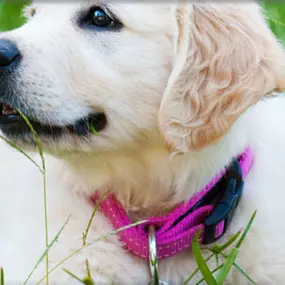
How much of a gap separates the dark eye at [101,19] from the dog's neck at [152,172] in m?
0.46

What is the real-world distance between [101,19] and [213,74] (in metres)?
0.46

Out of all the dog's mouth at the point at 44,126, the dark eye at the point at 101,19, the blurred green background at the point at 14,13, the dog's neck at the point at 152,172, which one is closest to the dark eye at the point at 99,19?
the dark eye at the point at 101,19

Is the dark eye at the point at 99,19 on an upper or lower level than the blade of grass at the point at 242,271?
upper

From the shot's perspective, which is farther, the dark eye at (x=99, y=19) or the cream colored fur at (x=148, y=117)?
the dark eye at (x=99, y=19)

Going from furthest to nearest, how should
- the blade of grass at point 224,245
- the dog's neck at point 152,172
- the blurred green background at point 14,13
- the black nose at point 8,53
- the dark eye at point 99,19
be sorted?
the blurred green background at point 14,13 → the dog's neck at point 152,172 → the dark eye at point 99,19 → the blade of grass at point 224,245 → the black nose at point 8,53

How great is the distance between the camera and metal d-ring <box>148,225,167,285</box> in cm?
294

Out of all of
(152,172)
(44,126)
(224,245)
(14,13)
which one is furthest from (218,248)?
(14,13)

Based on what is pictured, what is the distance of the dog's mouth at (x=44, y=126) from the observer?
292 centimetres

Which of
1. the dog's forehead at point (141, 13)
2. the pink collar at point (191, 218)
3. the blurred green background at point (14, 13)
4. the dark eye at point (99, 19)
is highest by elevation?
the dog's forehead at point (141, 13)

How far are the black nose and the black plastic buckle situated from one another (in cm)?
92

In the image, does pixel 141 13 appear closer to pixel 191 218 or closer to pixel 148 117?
pixel 148 117

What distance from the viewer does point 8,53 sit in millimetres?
2797

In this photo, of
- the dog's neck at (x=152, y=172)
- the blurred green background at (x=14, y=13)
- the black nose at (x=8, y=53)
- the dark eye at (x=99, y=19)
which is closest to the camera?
the black nose at (x=8, y=53)

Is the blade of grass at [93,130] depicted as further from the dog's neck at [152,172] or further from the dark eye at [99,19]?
the dark eye at [99,19]
